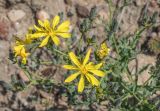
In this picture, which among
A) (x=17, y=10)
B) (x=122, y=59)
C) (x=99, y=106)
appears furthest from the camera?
(x=17, y=10)

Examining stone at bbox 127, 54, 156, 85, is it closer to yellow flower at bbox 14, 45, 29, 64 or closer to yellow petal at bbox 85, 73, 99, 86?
yellow petal at bbox 85, 73, 99, 86

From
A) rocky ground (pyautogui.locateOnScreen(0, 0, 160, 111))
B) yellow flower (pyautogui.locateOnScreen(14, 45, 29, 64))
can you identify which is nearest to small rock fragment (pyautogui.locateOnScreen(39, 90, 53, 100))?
rocky ground (pyautogui.locateOnScreen(0, 0, 160, 111))

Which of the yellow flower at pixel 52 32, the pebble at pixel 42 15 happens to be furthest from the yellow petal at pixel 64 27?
the pebble at pixel 42 15

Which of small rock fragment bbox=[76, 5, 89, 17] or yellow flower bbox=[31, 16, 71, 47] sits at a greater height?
small rock fragment bbox=[76, 5, 89, 17]

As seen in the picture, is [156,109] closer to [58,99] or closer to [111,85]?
[111,85]

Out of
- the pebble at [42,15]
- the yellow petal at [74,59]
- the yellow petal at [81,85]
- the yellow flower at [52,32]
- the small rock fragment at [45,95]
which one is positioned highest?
the pebble at [42,15]

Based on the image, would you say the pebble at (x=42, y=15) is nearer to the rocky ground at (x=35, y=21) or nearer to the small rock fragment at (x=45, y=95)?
the rocky ground at (x=35, y=21)

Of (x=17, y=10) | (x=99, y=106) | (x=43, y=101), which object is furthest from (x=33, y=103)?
(x=17, y=10)
